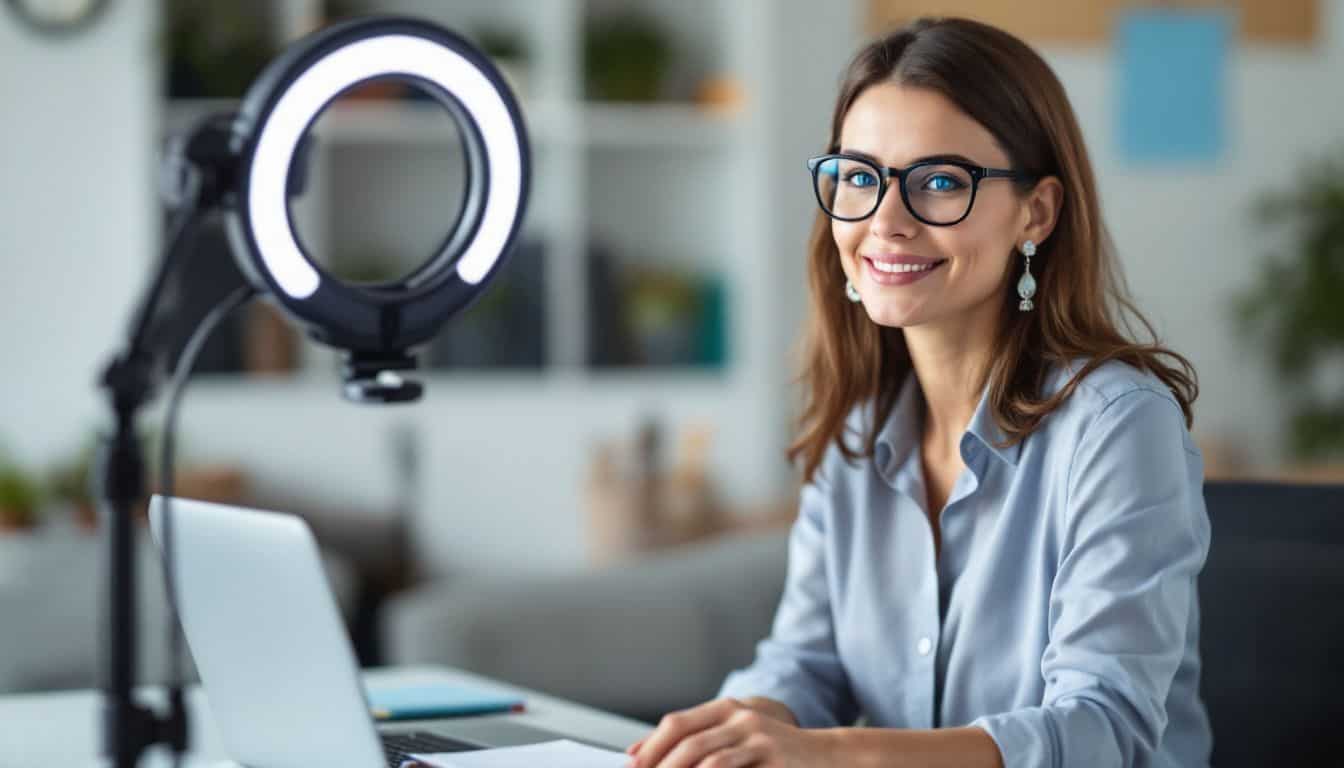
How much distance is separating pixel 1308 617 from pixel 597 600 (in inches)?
48.8

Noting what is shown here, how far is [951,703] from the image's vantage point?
1.33 metres

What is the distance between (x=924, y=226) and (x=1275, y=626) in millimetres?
551

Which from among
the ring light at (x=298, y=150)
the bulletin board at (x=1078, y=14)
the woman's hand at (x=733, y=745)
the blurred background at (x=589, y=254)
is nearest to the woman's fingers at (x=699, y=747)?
the woman's hand at (x=733, y=745)

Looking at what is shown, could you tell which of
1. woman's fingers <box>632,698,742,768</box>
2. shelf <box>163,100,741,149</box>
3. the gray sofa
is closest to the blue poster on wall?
shelf <box>163,100,741,149</box>

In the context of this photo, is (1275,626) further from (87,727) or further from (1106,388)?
(87,727)

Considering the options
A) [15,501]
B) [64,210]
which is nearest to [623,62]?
[64,210]

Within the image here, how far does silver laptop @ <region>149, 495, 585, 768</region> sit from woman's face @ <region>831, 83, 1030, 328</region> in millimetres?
498

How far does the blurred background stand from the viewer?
158 inches

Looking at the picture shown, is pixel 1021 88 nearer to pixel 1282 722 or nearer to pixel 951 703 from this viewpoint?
pixel 951 703

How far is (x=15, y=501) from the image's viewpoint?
377 centimetres

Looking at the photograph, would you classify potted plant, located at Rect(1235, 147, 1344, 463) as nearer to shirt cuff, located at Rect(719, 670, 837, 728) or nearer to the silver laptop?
shirt cuff, located at Rect(719, 670, 837, 728)

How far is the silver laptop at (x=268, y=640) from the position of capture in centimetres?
94

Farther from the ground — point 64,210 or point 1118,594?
point 64,210

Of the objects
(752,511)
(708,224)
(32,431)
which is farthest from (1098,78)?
(32,431)
